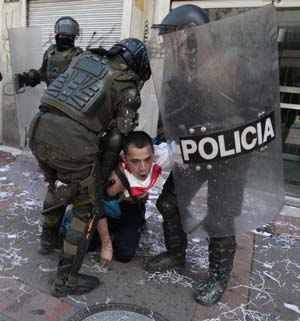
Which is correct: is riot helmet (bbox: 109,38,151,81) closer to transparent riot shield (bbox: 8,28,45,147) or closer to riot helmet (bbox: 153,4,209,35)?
riot helmet (bbox: 153,4,209,35)

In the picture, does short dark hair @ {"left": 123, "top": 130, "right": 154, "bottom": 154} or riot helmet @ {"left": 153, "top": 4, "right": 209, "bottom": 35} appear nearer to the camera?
riot helmet @ {"left": 153, "top": 4, "right": 209, "bottom": 35}

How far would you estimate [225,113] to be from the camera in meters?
2.02

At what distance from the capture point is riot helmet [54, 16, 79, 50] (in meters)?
3.92

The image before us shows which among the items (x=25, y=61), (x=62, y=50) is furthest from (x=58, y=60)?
(x=25, y=61)

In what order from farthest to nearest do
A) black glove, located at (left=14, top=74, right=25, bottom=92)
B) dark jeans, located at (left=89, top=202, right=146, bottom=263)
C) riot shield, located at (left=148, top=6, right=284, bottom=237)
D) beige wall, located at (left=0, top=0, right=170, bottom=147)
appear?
beige wall, located at (left=0, top=0, right=170, bottom=147)
black glove, located at (left=14, top=74, right=25, bottom=92)
dark jeans, located at (left=89, top=202, right=146, bottom=263)
riot shield, located at (left=148, top=6, right=284, bottom=237)

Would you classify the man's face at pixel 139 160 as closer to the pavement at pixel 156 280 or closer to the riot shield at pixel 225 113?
the riot shield at pixel 225 113

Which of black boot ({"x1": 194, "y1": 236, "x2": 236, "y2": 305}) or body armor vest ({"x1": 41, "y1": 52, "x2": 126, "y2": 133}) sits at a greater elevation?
body armor vest ({"x1": 41, "y1": 52, "x2": 126, "y2": 133})

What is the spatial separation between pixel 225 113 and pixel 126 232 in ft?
4.32

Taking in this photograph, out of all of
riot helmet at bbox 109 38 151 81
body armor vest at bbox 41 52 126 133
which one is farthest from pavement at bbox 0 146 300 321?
riot helmet at bbox 109 38 151 81

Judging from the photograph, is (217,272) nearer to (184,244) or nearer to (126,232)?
(184,244)

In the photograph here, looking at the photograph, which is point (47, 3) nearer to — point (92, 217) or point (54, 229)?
point (54, 229)

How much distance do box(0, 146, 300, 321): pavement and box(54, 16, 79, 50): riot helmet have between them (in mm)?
1620

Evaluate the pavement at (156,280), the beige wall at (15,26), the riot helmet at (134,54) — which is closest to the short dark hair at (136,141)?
the riot helmet at (134,54)

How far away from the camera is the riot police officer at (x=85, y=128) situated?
7.38 feet
